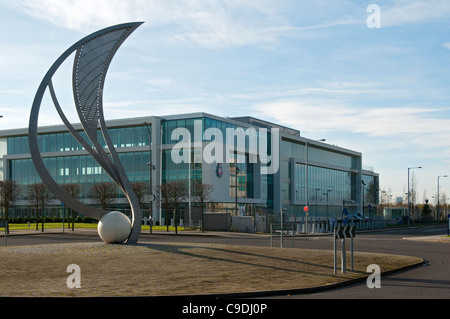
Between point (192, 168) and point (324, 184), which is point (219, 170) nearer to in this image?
point (192, 168)

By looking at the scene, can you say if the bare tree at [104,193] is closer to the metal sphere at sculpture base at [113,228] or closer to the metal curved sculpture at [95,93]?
the metal curved sculpture at [95,93]

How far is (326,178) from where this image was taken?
306 feet

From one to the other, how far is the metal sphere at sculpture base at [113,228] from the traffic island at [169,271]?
885mm

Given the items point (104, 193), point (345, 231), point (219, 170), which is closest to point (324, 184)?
point (219, 170)

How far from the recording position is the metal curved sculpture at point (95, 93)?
79.2 feet

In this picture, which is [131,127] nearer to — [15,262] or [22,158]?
[22,158]

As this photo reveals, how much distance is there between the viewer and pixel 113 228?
23.6 meters

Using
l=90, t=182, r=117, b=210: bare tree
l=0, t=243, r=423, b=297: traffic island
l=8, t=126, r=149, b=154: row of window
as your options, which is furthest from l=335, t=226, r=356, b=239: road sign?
l=8, t=126, r=149, b=154: row of window

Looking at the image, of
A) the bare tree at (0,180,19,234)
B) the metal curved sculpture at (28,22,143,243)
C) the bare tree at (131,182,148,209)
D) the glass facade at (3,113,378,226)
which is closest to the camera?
the metal curved sculpture at (28,22,143,243)

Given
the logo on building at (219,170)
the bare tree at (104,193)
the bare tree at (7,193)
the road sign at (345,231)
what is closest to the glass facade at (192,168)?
the logo on building at (219,170)

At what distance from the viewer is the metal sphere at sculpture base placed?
23594mm

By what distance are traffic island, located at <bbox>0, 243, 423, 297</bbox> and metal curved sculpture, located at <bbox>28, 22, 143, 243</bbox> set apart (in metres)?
2.11

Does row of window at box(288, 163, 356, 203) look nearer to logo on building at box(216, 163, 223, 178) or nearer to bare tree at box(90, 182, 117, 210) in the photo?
logo on building at box(216, 163, 223, 178)
